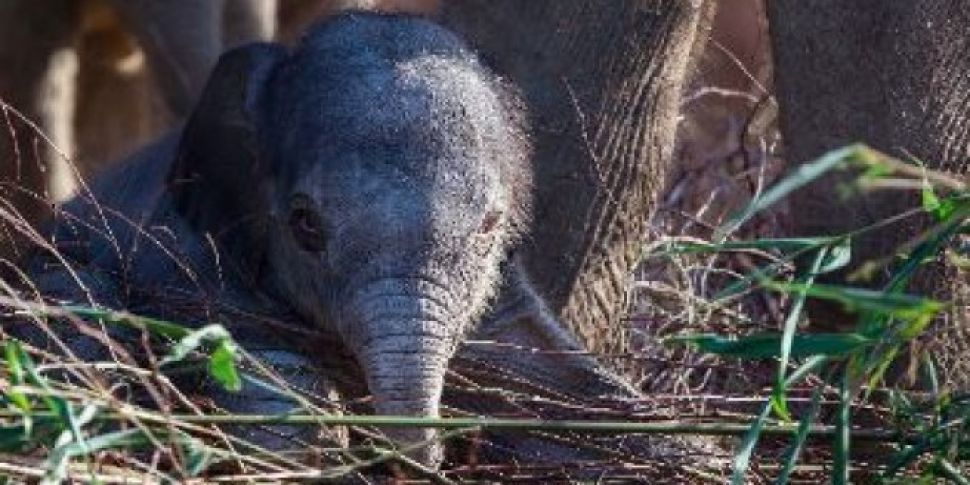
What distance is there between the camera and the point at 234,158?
3930 mm

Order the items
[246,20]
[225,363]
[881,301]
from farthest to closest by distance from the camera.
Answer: [246,20]
[225,363]
[881,301]

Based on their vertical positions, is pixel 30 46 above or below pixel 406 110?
above

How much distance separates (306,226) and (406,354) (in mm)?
373

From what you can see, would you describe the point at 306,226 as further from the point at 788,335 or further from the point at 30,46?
the point at 30,46

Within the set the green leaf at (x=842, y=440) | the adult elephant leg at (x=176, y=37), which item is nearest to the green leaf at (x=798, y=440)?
the green leaf at (x=842, y=440)

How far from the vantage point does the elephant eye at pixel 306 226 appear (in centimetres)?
363

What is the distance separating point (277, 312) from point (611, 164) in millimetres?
741

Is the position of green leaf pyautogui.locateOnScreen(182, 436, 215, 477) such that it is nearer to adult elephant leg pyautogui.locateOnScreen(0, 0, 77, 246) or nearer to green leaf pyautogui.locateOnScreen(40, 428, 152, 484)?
green leaf pyautogui.locateOnScreen(40, 428, 152, 484)

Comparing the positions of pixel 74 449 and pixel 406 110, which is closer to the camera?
pixel 74 449

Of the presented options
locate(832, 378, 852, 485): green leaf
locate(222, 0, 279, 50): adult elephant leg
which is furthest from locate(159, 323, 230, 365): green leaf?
locate(222, 0, 279, 50): adult elephant leg

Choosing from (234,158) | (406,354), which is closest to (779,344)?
(406,354)

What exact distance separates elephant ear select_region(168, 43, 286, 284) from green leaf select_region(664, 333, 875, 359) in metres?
1.17

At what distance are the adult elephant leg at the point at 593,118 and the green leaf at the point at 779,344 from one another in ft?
4.78

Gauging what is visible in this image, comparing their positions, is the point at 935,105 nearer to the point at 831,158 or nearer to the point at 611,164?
the point at 611,164
